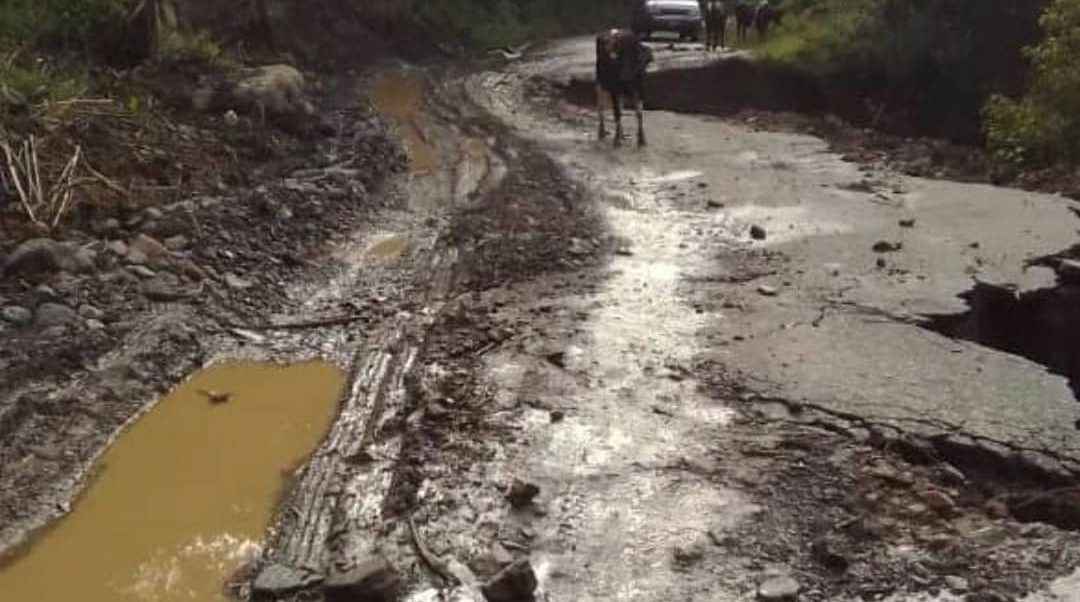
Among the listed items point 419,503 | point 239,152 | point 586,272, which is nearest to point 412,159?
point 239,152

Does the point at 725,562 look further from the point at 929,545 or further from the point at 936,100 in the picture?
the point at 936,100

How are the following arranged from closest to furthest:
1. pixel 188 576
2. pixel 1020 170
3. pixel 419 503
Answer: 1. pixel 188 576
2. pixel 419 503
3. pixel 1020 170

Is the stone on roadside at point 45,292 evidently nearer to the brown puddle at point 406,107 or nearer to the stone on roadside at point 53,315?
the stone on roadside at point 53,315

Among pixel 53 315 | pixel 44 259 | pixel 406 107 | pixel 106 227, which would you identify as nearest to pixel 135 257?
pixel 106 227

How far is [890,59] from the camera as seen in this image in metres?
18.8

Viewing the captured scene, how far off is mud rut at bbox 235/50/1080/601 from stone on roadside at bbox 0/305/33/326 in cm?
217

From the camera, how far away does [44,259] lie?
7938 mm

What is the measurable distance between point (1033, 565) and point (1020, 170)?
9720 mm

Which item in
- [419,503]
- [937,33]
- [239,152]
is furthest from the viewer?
[937,33]

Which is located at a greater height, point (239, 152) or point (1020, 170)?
point (239, 152)

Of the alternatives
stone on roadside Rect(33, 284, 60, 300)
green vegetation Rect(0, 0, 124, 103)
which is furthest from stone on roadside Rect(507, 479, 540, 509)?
green vegetation Rect(0, 0, 124, 103)

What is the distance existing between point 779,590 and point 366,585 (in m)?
1.63

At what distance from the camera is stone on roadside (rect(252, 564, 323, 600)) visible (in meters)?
4.57

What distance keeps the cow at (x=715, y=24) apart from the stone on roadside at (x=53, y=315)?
19.5m
